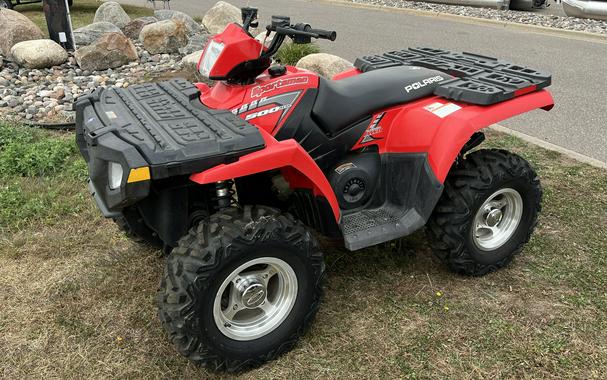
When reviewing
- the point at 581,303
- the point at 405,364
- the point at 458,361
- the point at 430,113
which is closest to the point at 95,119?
the point at 430,113

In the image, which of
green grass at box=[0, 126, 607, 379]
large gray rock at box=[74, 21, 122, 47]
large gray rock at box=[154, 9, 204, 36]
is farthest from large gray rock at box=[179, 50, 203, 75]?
green grass at box=[0, 126, 607, 379]

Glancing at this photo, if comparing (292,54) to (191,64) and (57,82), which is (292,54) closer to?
(191,64)

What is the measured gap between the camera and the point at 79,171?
15.1ft

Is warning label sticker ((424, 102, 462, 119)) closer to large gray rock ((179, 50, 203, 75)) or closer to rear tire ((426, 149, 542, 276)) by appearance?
rear tire ((426, 149, 542, 276))

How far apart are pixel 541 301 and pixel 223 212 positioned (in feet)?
6.27

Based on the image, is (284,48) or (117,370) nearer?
(117,370)

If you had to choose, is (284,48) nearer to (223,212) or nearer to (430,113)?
(430,113)

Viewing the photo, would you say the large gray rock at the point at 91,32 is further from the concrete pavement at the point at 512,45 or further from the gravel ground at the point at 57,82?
the concrete pavement at the point at 512,45

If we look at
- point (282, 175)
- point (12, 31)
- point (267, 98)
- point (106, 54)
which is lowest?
point (106, 54)

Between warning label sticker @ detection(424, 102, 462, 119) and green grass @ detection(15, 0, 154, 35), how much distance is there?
1061 cm

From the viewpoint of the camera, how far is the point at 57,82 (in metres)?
7.38

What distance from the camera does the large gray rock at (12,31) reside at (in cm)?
838

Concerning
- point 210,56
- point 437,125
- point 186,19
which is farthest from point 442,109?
point 186,19

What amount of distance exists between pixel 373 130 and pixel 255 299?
45.6 inches
